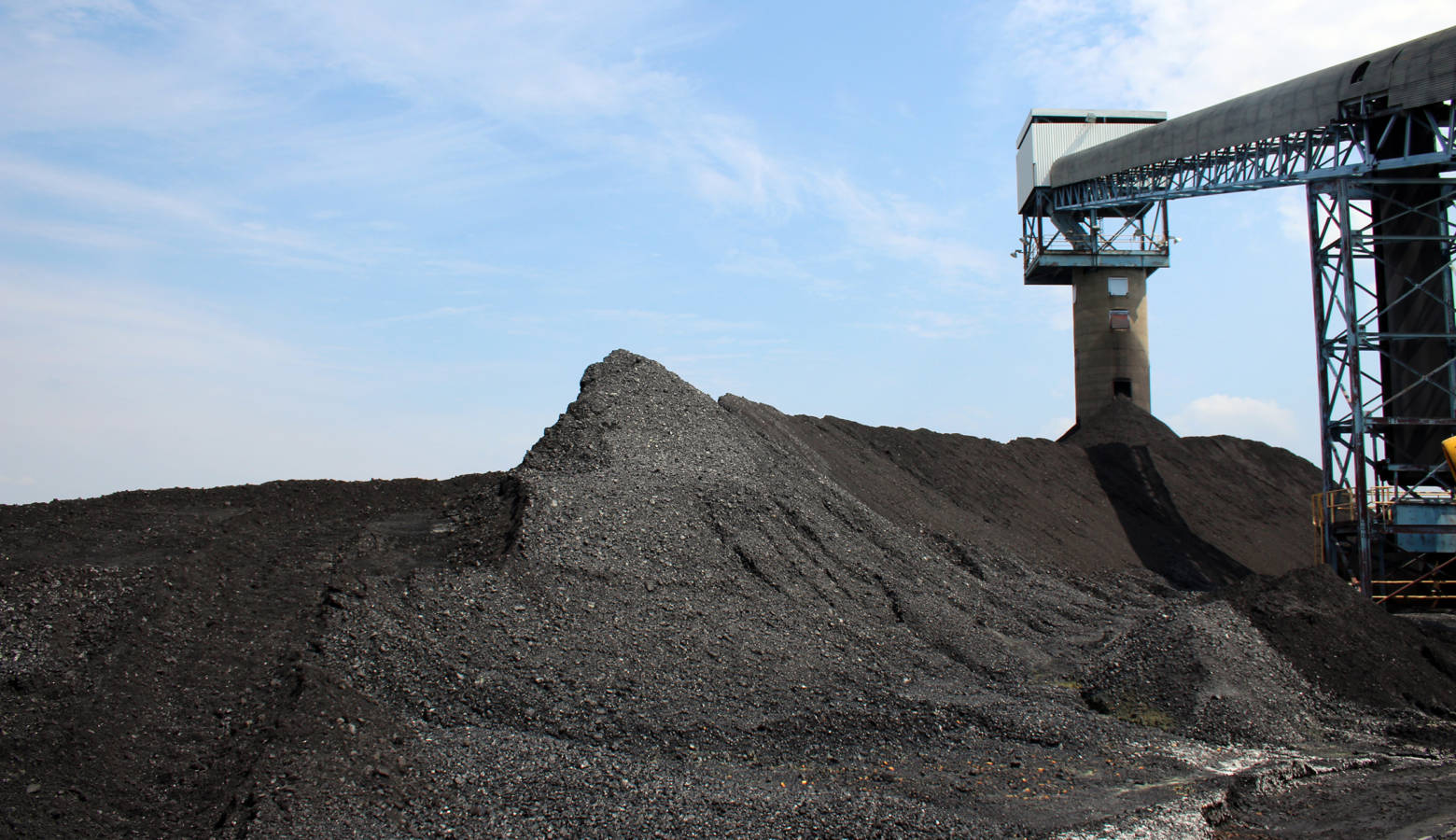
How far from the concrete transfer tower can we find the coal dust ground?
16.3 metres

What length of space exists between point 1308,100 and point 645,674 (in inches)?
734

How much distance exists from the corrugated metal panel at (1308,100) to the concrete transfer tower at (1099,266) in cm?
547

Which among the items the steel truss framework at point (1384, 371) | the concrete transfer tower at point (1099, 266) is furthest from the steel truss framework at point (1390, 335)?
the concrete transfer tower at point (1099, 266)

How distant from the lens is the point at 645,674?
11.5 m

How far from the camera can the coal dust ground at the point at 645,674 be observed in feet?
28.2

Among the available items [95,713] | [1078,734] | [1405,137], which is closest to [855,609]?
[1078,734]

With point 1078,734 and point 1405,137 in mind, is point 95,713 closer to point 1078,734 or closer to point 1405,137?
point 1078,734

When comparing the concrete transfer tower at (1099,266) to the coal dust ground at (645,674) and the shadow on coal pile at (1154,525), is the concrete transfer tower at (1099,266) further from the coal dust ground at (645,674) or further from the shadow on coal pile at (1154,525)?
the coal dust ground at (645,674)

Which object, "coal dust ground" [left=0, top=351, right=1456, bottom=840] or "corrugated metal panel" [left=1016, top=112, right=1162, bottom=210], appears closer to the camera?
"coal dust ground" [left=0, top=351, right=1456, bottom=840]

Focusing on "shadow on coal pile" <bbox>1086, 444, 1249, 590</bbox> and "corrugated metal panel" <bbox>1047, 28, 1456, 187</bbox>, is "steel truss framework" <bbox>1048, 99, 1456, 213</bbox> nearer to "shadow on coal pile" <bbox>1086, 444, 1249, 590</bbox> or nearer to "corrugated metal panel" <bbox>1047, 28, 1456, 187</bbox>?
"corrugated metal panel" <bbox>1047, 28, 1456, 187</bbox>

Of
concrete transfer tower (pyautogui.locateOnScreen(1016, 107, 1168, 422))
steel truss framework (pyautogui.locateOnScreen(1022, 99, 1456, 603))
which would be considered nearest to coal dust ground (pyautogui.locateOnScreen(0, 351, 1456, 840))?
steel truss framework (pyautogui.locateOnScreen(1022, 99, 1456, 603))

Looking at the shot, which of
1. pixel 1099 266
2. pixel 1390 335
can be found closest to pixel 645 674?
pixel 1390 335

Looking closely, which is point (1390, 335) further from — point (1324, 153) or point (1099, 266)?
point (1099, 266)

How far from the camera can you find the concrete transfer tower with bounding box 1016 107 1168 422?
33.7 metres
